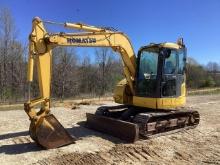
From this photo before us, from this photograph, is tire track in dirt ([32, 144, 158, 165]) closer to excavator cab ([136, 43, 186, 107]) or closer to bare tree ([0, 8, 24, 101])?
excavator cab ([136, 43, 186, 107])

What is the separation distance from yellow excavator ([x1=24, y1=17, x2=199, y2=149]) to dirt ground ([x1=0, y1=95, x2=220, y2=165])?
1.14ft

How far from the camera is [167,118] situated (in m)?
10.0

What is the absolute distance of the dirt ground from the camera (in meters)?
7.18

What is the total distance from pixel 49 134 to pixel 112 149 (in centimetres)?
156

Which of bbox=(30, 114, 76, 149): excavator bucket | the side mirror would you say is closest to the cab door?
the side mirror

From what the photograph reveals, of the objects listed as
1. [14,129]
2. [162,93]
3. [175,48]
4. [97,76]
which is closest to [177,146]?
[162,93]

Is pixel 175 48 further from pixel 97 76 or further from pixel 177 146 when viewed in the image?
pixel 97 76

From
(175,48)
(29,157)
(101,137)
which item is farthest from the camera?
(175,48)

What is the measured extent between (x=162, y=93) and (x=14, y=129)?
467 centimetres

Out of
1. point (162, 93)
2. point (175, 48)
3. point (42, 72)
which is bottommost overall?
point (162, 93)

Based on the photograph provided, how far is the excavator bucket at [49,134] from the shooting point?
7691 mm

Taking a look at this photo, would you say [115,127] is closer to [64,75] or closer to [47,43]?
[47,43]

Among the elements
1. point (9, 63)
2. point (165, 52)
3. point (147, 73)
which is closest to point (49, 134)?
point (147, 73)

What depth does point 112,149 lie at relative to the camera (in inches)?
314
